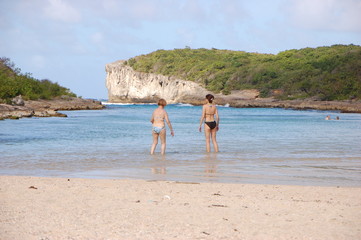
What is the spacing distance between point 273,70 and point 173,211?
104 m

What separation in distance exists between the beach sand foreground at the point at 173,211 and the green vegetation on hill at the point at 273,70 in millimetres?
71311

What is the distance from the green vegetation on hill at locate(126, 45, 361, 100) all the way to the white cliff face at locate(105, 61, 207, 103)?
8.40 ft

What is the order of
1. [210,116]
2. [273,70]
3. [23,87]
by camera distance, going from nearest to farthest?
[210,116]
[23,87]
[273,70]

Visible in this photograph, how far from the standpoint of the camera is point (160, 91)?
126m

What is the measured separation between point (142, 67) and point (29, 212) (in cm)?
13031

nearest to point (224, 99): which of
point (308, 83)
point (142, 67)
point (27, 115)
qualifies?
point (308, 83)

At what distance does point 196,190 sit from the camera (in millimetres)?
8039

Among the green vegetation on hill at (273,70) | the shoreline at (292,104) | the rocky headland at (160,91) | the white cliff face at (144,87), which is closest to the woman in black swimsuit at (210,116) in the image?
the shoreline at (292,104)

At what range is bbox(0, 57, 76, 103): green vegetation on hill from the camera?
179 ft

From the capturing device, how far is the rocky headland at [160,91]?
91.6m

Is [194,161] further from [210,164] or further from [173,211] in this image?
[173,211]

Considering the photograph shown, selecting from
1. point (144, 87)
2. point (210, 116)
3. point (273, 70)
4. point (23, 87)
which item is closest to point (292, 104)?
point (273, 70)

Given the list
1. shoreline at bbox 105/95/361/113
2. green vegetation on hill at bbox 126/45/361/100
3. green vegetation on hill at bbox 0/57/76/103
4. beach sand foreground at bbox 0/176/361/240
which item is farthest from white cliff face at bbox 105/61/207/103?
beach sand foreground at bbox 0/176/361/240

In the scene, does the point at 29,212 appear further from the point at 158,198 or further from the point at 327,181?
the point at 327,181
